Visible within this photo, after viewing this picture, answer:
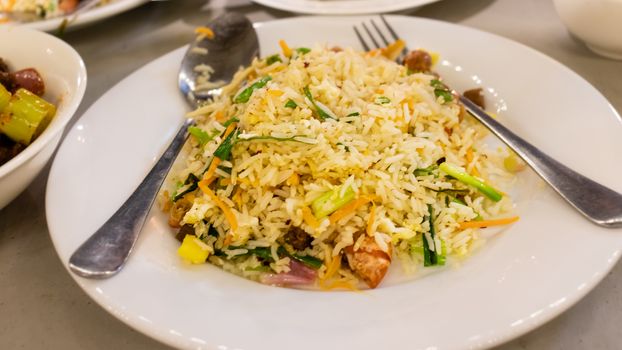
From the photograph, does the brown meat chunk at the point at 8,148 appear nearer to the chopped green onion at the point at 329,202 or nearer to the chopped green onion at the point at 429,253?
the chopped green onion at the point at 329,202

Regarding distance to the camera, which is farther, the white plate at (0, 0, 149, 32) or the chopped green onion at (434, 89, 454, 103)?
the white plate at (0, 0, 149, 32)

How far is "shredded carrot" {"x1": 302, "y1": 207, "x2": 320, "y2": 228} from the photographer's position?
1.42 m

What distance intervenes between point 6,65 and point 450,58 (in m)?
1.64

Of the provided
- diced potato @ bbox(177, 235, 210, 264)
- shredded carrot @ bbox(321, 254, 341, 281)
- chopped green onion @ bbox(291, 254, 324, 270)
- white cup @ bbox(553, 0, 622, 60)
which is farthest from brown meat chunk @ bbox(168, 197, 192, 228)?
white cup @ bbox(553, 0, 622, 60)

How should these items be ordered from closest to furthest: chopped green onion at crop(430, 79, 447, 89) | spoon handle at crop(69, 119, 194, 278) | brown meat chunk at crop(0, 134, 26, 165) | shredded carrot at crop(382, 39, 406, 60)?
spoon handle at crop(69, 119, 194, 278)
brown meat chunk at crop(0, 134, 26, 165)
chopped green onion at crop(430, 79, 447, 89)
shredded carrot at crop(382, 39, 406, 60)

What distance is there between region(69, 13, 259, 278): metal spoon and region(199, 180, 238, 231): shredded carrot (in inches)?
5.2

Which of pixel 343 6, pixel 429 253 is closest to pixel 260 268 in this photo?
pixel 429 253

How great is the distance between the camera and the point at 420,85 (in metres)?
1.82

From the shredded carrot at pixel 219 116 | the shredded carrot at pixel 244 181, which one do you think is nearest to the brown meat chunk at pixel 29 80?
the shredded carrot at pixel 219 116

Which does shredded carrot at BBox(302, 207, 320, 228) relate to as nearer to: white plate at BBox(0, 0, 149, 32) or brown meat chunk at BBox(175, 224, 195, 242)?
brown meat chunk at BBox(175, 224, 195, 242)

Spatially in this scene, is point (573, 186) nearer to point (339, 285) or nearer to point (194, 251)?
point (339, 285)

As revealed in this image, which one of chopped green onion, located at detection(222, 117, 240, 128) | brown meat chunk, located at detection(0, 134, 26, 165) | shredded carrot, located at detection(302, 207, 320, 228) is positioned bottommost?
brown meat chunk, located at detection(0, 134, 26, 165)

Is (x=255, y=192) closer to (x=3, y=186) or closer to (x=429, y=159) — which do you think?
(x=429, y=159)

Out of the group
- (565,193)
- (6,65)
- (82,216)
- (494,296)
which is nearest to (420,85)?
(565,193)
